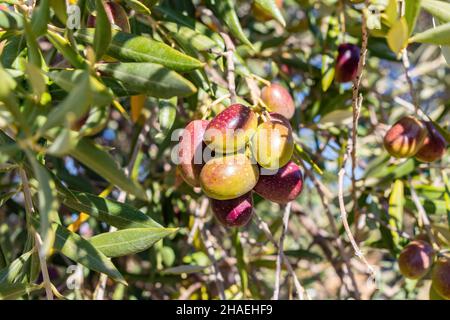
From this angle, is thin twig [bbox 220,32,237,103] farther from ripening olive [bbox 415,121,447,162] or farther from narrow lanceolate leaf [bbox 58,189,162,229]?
ripening olive [bbox 415,121,447,162]

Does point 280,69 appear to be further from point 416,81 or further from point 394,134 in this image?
point 416,81

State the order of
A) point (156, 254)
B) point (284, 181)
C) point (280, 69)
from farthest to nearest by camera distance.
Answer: point (280, 69)
point (156, 254)
point (284, 181)

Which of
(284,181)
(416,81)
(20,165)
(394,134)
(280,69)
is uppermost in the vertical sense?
(20,165)

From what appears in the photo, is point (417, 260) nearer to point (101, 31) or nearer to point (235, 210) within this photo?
point (235, 210)

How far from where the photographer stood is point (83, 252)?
94 centimetres

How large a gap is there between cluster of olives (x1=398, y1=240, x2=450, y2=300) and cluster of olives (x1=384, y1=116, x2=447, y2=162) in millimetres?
195

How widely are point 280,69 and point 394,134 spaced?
2.03ft

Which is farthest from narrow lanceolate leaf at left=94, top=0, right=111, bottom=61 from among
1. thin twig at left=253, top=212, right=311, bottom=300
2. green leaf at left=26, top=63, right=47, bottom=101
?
thin twig at left=253, top=212, right=311, bottom=300

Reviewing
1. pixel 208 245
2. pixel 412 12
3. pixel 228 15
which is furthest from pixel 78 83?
pixel 208 245

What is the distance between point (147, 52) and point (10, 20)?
199mm

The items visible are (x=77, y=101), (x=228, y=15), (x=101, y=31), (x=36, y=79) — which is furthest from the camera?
(x=228, y=15)

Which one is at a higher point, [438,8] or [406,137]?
[438,8]
